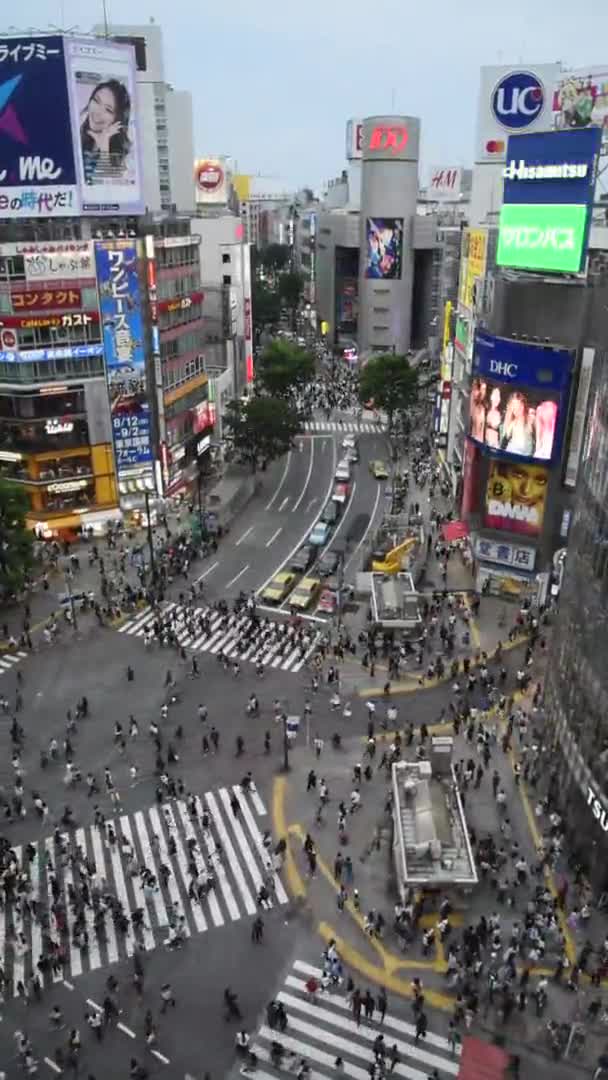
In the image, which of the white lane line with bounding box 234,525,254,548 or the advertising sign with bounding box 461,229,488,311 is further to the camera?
the advertising sign with bounding box 461,229,488,311

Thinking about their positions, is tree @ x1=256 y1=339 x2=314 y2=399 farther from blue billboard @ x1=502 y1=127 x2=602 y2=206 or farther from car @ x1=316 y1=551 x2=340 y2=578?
blue billboard @ x1=502 y1=127 x2=602 y2=206

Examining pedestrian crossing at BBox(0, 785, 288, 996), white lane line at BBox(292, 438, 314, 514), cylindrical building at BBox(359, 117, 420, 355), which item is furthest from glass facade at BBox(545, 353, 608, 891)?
cylindrical building at BBox(359, 117, 420, 355)

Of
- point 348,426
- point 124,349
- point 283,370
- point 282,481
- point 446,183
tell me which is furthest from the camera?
point 446,183

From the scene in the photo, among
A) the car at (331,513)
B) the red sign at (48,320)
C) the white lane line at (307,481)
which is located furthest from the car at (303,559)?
the red sign at (48,320)

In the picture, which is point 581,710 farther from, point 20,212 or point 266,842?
point 20,212

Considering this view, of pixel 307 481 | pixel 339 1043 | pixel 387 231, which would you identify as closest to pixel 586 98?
pixel 307 481

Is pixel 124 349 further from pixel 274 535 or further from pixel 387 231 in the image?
pixel 387 231

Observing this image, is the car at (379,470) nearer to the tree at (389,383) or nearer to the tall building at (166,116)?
the tree at (389,383)
